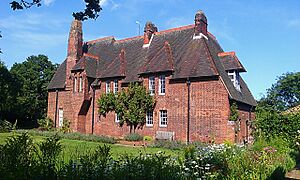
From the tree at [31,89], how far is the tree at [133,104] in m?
19.2

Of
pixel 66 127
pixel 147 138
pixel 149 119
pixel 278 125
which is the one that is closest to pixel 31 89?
pixel 66 127

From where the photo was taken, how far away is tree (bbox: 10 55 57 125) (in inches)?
1646

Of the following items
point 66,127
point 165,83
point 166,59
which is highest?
point 166,59

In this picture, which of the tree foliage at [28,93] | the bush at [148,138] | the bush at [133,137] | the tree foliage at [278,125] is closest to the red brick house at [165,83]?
the bush at [148,138]

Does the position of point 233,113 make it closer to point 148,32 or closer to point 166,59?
point 166,59

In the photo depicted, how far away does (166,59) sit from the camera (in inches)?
1035

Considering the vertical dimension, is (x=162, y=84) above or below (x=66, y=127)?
above

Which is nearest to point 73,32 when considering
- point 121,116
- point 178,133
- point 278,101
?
point 121,116

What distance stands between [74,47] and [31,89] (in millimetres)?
16488

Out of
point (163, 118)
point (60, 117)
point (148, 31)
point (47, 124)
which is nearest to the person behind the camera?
point (163, 118)

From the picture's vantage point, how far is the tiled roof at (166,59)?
2458 centimetres

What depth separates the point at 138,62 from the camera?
29219 millimetres

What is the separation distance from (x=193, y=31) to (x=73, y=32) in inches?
527

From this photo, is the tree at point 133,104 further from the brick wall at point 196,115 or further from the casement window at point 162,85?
the casement window at point 162,85
